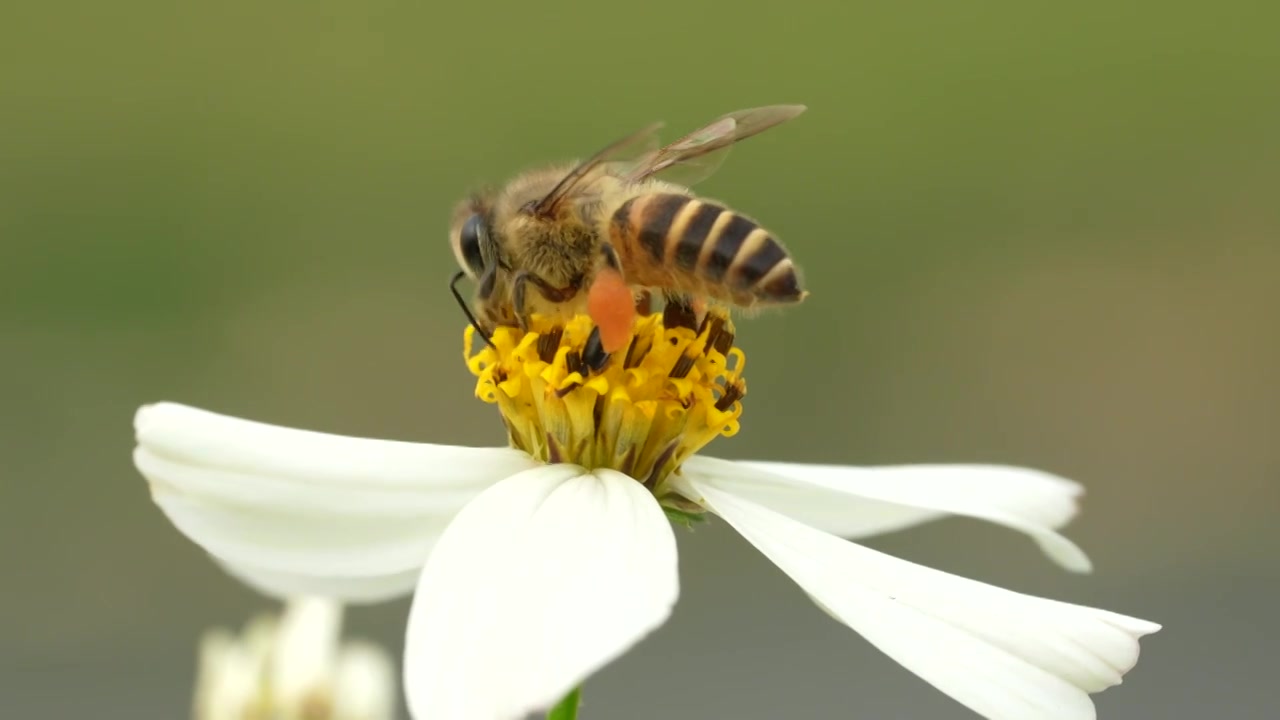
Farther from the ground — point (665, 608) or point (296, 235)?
point (296, 235)

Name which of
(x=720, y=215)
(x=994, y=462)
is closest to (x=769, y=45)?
(x=994, y=462)

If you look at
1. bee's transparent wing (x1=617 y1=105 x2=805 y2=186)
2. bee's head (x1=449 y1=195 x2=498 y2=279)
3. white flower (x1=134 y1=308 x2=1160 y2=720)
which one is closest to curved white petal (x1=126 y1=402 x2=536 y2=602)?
white flower (x1=134 y1=308 x2=1160 y2=720)

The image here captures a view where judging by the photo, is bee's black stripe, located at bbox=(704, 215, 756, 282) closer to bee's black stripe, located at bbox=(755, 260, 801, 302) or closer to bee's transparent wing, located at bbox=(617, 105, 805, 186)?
bee's black stripe, located at bbox=(755, 260, 801, 302)

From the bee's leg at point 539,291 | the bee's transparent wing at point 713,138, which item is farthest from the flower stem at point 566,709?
the bee's transparent wing at point 713,138

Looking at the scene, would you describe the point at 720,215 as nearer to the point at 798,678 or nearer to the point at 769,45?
the point at 798,678

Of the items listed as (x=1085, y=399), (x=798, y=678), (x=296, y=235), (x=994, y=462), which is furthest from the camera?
(x=296, y=235)

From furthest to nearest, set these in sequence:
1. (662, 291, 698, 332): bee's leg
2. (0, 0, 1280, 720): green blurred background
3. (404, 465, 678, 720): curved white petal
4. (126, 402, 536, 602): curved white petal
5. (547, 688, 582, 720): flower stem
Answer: (0, 0, 1280, 720): green blurred background < (662, 291, 698, 332): bee's leg < (126, 402, 536, 602): curved white petal < (547, 688, 582, 720): flower stem < (404, 465, 678, 720): curved white petal
